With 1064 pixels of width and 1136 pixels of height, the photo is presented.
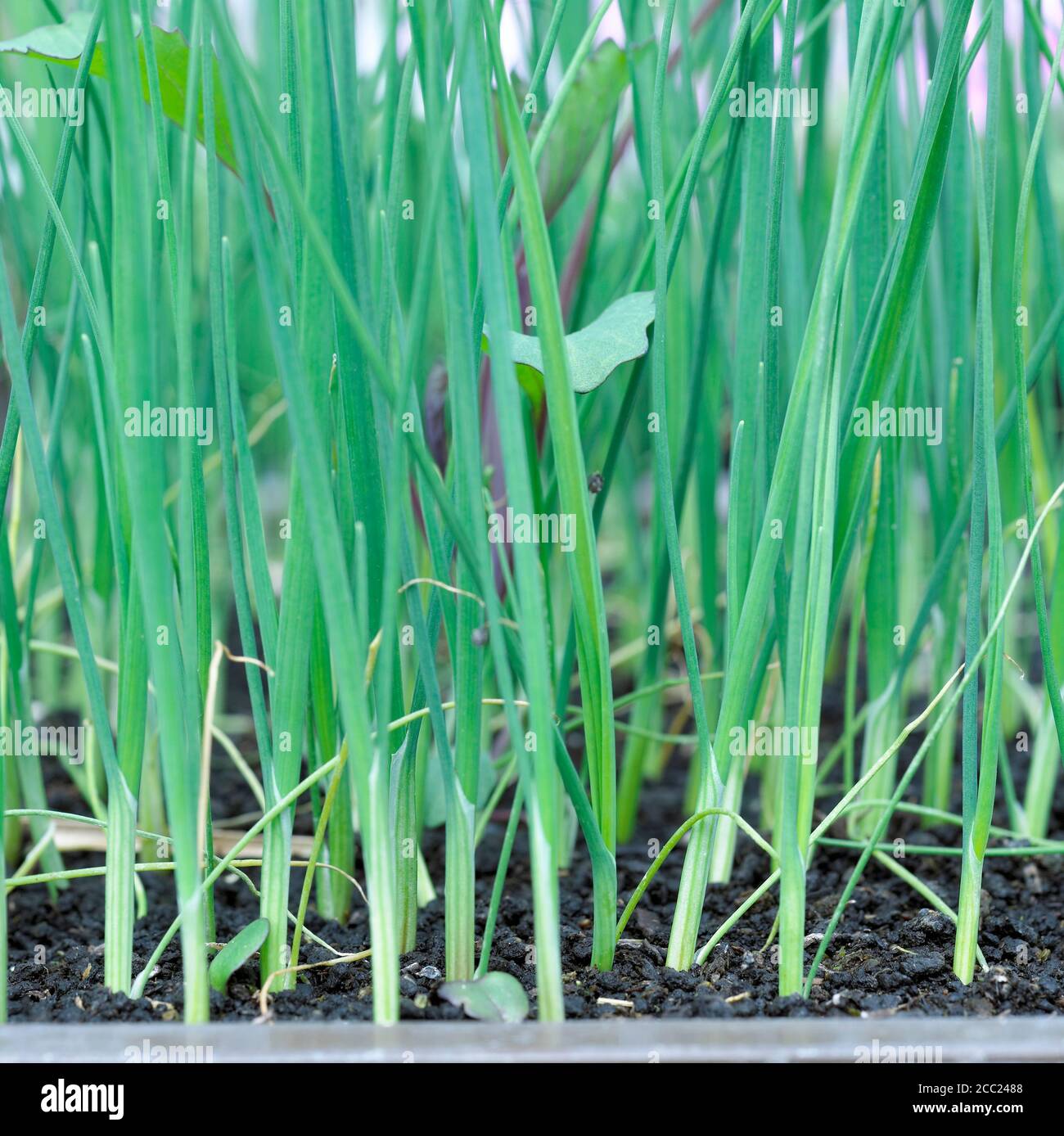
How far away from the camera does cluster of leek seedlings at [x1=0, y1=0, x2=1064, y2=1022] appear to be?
1.24 feet

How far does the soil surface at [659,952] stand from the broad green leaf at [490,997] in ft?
0.04

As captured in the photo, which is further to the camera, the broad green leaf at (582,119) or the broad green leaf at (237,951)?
the broad green leaf at (582,119)

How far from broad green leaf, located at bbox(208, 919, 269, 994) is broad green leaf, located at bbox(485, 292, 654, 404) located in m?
0.27

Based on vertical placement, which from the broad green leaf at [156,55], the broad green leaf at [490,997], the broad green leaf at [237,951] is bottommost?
the broad green leaf at [490,997]

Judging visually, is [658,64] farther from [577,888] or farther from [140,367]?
[577,888]

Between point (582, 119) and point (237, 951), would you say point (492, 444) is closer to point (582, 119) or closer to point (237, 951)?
point (582, 119)

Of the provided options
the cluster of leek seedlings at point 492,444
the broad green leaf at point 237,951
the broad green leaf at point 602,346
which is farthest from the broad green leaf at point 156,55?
the broad green leaf at point 237,951

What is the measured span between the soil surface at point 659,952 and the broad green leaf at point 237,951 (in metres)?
0.01

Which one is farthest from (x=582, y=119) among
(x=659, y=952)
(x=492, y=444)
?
(x=659, y=952)

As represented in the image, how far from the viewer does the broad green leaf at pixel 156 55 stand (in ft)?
1.55

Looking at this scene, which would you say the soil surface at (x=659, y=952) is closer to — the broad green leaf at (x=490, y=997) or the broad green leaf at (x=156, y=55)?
the broad green leaf at (x=490, y=997)

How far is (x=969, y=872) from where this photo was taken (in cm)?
46

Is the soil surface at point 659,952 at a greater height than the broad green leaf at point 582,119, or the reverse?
the broad green leaf at point 582,119

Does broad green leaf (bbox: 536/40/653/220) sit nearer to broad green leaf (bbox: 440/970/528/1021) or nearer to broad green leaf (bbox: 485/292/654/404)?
broad green leaf (bbox: 485/292/654/404)
